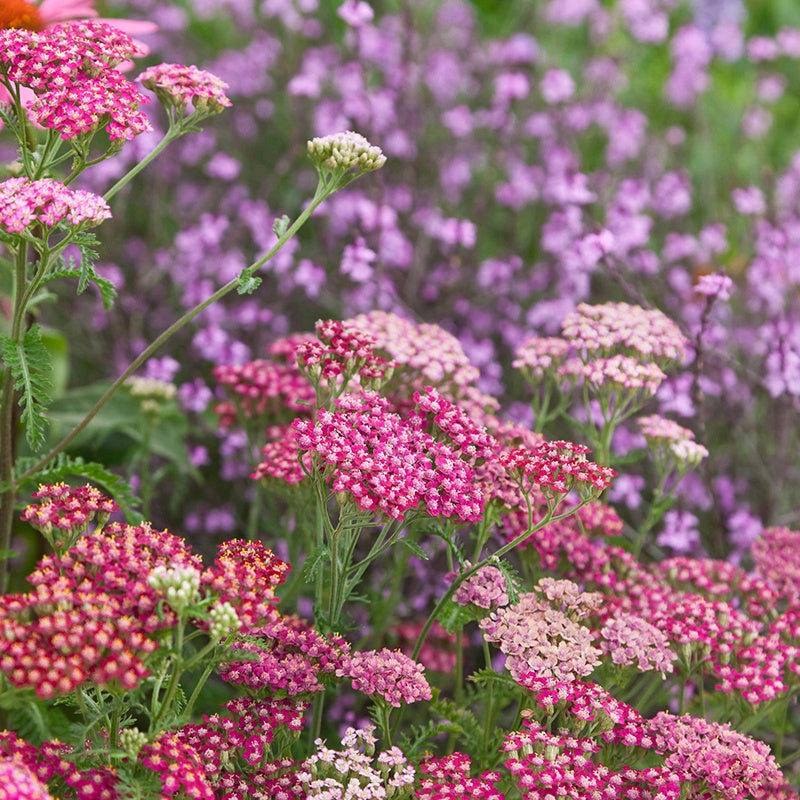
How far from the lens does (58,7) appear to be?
8.67 feet

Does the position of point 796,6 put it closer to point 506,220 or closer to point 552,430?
point 506,220

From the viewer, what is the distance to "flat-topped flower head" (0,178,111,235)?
75.2 inches

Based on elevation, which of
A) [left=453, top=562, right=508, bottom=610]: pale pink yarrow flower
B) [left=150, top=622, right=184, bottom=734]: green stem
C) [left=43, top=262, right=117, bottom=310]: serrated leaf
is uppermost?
[left=43, top=262, right=117, bottom=310]: serrated leaf

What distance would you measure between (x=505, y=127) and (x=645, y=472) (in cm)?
158

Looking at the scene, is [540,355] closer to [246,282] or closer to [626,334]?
[626,334]

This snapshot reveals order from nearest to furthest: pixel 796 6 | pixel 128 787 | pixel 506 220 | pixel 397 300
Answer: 1. pixel 128 787
2. pixel 397 300
3. pixel 506 220
4. pixel 796 6

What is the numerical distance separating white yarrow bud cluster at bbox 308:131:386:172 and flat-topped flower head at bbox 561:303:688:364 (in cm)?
81

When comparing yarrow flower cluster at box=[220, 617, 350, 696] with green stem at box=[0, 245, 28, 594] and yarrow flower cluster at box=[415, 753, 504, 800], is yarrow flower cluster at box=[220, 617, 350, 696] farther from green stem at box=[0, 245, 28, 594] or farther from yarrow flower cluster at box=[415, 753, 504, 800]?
green stem at box=[0, 245, 28, 594]

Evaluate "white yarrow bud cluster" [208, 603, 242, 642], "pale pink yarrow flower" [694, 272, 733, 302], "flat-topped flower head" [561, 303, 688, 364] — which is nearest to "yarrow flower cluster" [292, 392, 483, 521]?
"white yarrow bud cluster" [208, 603, 242, 642]

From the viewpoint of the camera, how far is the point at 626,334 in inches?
109

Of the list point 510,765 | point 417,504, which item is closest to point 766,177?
point 417,504

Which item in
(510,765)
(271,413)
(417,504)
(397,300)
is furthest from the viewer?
(397,300)

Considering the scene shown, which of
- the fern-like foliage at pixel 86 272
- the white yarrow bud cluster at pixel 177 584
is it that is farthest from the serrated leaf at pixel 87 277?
the white yarrow bud cluster at pixel 177 584

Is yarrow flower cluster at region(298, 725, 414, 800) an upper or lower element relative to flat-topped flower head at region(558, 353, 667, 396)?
lower
